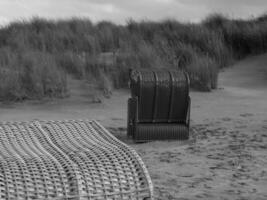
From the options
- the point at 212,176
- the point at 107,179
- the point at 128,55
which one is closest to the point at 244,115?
the point at 212,176

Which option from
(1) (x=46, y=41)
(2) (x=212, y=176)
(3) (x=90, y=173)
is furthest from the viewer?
(1) (x=46, y=41)

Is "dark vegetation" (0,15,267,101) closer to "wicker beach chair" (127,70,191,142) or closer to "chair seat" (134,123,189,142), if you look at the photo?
"wicker beach chair" (127,70,191,142)

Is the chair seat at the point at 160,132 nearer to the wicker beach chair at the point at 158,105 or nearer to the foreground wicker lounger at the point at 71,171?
the wicker beach chair at the point at 158,105

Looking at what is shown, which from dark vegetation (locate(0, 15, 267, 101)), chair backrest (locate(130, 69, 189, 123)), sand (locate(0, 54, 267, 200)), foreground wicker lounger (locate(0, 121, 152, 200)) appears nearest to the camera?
foreground wicker lounger (locate(0, 121, 152, 200))

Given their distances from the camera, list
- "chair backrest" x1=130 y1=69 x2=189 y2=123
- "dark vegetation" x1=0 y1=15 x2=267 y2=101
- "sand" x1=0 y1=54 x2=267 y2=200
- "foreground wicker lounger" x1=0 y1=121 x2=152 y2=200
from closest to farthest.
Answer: "foreground wicker lounger" x1=0 y1=121 x2=152 y2=200
"sand" x1=0 y1=54 x2=267 y2=200
"chair backrest" x1=130 y1=69 x2=189 y2=123
"dark vegetation" x1=0 y1=15 x2=267 y2=101

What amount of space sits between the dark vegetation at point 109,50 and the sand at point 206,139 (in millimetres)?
489

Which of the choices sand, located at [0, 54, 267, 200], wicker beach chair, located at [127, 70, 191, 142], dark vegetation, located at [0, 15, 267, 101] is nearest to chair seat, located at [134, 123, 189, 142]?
wicker beach chair, located at [127, 70, 191, 142]

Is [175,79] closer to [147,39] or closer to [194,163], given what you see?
[194,163]

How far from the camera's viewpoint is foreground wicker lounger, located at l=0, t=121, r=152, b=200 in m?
3.50

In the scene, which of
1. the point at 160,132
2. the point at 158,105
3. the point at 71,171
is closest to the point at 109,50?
the point at 158,105

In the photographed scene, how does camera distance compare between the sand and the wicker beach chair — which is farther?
the wicker beach chair

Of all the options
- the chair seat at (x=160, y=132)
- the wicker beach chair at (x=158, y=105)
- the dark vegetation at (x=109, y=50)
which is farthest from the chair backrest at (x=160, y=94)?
the dark vegetation at (x=109, y=50)

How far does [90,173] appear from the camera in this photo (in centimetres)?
368

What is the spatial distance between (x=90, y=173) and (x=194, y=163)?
2.92 m
